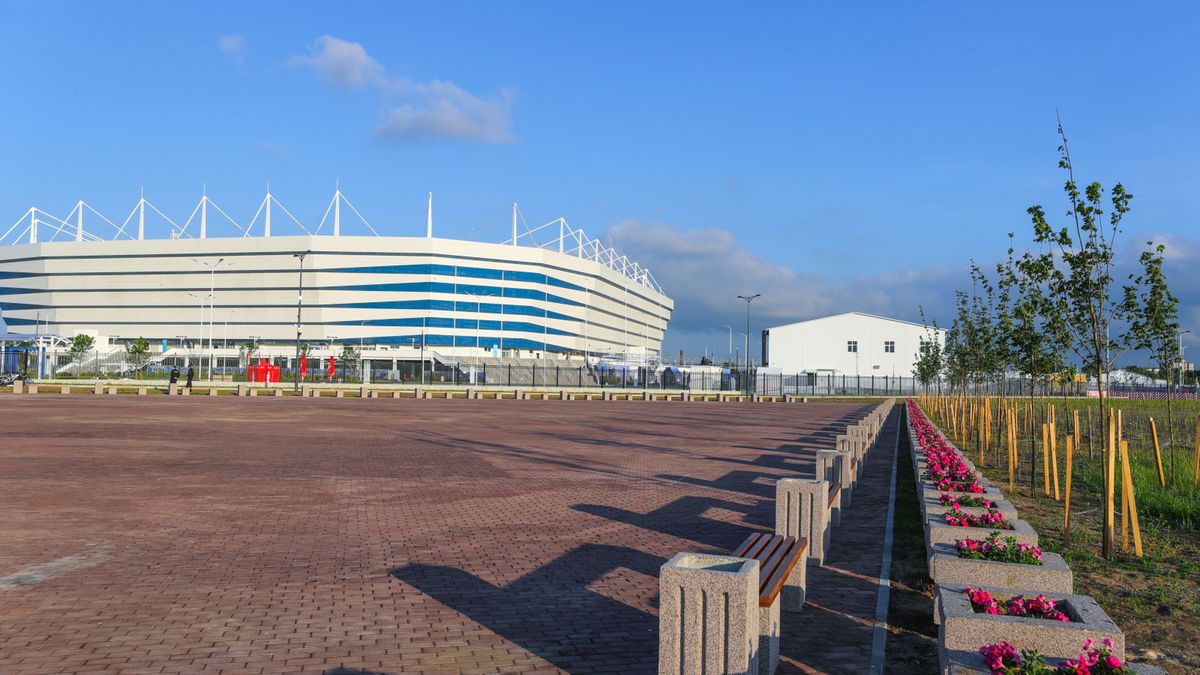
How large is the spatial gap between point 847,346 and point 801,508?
99.1 meters

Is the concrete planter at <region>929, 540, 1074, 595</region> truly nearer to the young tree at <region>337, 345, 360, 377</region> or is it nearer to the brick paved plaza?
the brick paved plaza

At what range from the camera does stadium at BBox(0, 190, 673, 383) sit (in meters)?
115

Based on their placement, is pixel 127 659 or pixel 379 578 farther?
pixel 379 578

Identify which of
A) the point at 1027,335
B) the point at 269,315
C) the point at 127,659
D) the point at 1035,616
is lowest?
the point at 127,659

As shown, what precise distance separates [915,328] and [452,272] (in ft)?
192

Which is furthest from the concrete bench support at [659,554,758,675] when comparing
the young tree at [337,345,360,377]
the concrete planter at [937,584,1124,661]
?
the young tree at [337,345,360,377]

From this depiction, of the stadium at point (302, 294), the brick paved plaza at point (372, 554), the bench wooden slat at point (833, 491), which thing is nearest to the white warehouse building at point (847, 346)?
the stadium at point (302, 294)

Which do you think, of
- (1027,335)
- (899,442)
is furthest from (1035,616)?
(899,442)

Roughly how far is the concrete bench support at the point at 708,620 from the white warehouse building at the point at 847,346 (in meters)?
Answer: 99.0

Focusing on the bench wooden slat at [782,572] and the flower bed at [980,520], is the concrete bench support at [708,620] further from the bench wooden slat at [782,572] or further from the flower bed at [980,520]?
the flower bed at [980,520]

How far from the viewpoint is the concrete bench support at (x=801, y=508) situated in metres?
8.05

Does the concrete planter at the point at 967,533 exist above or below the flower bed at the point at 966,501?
below

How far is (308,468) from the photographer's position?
48.0 feet

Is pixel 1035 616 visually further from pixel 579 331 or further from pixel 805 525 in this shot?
pixel 579 331
